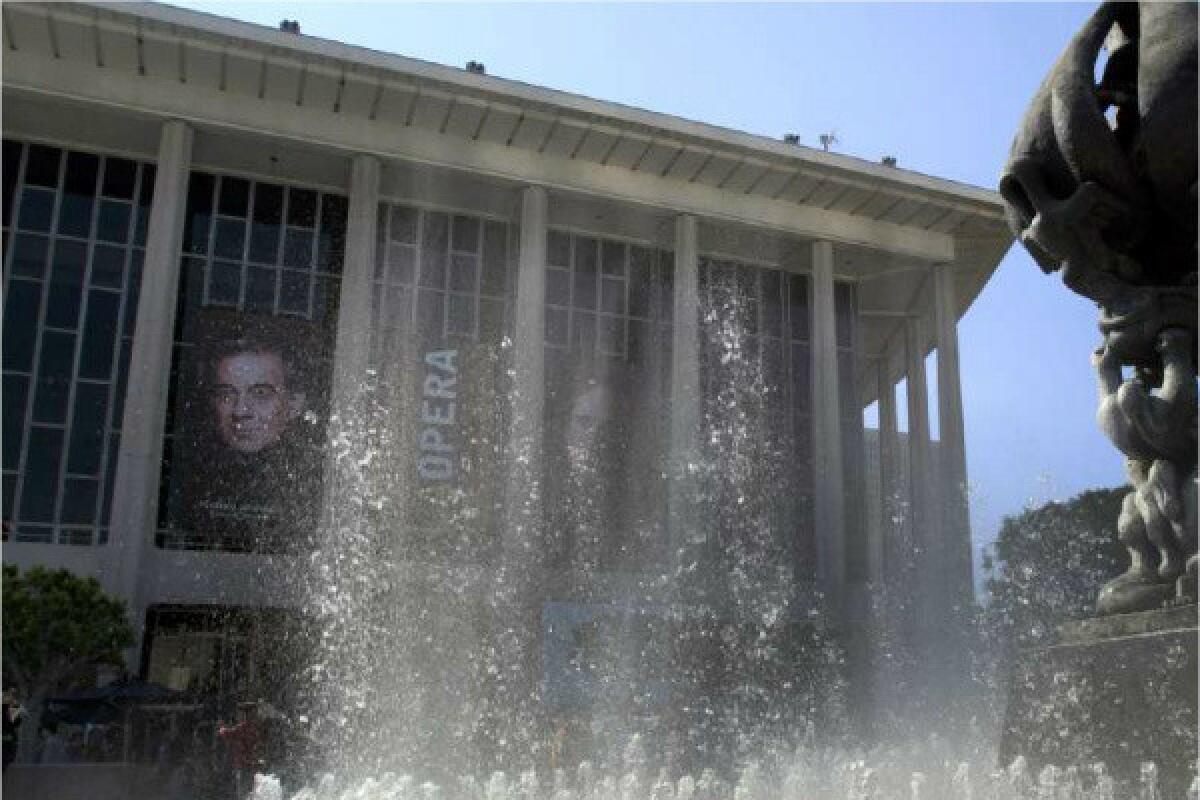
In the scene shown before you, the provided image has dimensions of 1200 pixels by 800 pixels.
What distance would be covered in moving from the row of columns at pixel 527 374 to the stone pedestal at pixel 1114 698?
19873 mm

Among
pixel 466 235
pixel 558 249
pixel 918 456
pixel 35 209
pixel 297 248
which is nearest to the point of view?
pixel 35 209

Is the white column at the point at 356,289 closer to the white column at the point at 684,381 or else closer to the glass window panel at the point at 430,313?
the glass window panel at the point at 430,313

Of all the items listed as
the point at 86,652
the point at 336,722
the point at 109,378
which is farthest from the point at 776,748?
the point at 109,378

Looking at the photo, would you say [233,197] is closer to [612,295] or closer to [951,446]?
[612,295]

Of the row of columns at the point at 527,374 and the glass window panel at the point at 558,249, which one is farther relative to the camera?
the glass window panel at the point at 558,249

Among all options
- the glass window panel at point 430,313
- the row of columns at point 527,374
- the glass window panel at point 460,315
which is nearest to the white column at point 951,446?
the row of columns at point 527,374

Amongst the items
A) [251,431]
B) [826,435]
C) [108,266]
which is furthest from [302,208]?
[826,435]

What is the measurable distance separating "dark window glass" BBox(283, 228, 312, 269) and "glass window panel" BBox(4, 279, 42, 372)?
539 cm

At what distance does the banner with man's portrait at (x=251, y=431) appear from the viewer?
78.7ft

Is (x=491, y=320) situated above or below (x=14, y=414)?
above

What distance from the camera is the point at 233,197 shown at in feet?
88.9

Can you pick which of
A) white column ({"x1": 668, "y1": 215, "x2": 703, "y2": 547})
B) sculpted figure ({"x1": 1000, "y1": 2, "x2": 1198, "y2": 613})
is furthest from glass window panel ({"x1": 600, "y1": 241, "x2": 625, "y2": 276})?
sculpted figure ({"x1": 1000, "y1": 2, "x2": 1198, "y2": 613})

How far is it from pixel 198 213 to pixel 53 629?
40.4ft

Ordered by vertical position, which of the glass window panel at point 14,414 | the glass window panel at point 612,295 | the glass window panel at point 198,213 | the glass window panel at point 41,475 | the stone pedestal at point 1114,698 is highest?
the glass window panel at point 198,213
